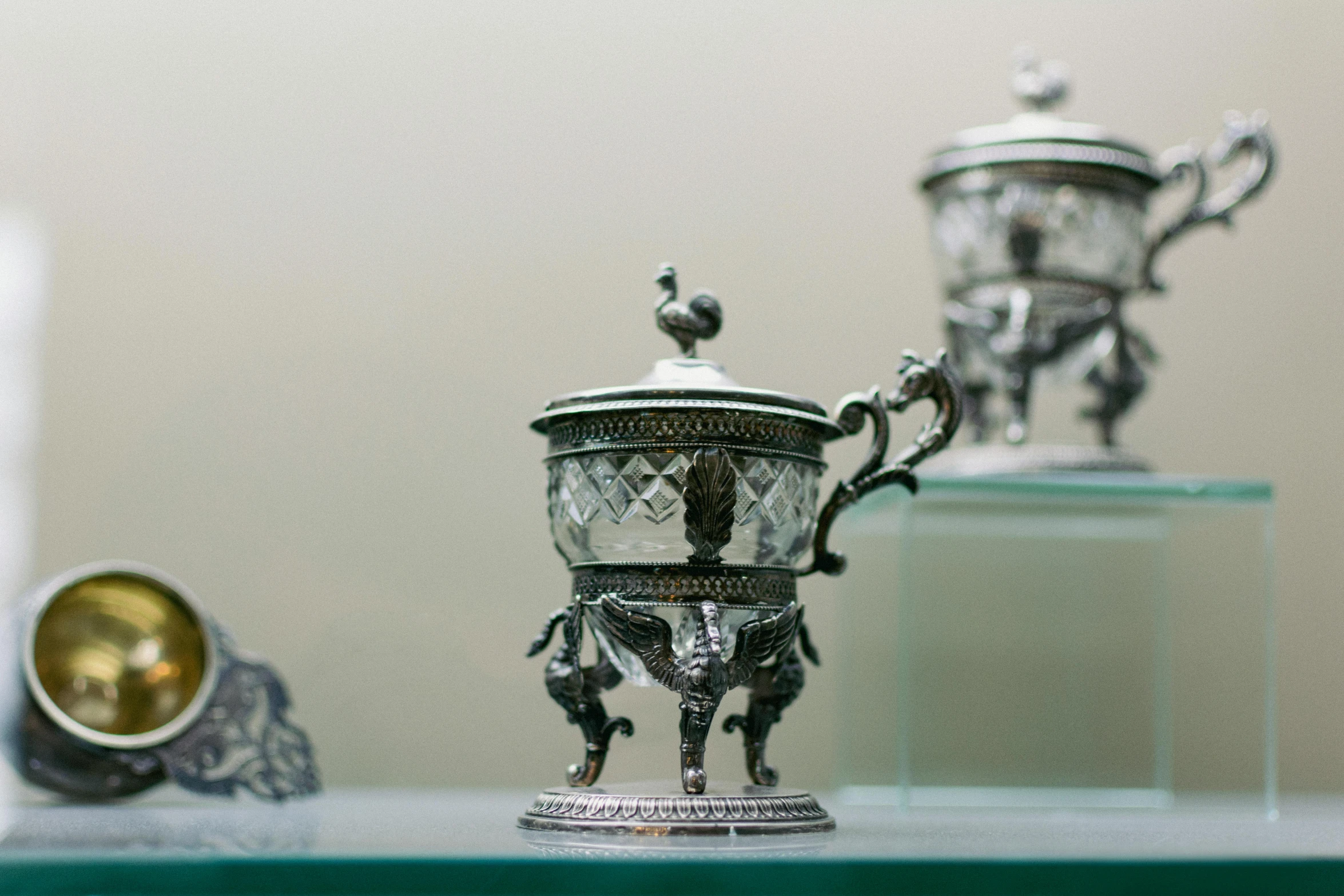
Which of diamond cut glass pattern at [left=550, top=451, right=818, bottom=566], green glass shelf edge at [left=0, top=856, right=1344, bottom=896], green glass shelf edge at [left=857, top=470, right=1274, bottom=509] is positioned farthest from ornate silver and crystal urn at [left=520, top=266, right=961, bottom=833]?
green glass shelf edge at [left=857, top=470, right=1274, bottom=509]

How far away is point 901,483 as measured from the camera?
3.33ft

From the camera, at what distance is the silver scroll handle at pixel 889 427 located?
3.26 ft

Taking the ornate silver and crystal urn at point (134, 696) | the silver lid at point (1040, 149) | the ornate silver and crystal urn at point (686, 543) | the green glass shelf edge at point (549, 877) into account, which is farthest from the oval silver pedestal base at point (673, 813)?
the silver lid at point (1040, 149)

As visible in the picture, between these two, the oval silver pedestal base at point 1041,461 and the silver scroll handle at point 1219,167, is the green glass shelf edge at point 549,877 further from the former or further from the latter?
the silver scroll handle at point 1219,167

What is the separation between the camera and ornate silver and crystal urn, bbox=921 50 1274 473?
130 centimetres

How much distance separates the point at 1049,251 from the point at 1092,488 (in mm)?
205

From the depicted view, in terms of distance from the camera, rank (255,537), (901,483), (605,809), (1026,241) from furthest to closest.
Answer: (255,537) → (1026,241) → (901,483) → (605,809)

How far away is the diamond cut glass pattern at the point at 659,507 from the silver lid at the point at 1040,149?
47 cm

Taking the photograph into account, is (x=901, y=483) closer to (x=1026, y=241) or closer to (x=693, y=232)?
(x=1026, y=241)

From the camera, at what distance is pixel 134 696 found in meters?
1.28

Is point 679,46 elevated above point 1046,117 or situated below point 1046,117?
above

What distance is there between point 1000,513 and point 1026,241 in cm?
24

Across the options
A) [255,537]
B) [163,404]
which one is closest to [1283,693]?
[255,537]

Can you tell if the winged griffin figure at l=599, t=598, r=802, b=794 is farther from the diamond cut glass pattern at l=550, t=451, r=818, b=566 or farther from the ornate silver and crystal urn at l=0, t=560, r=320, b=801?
the ornate silver and crystal urn at l=0, t=560, r=320, b=801
